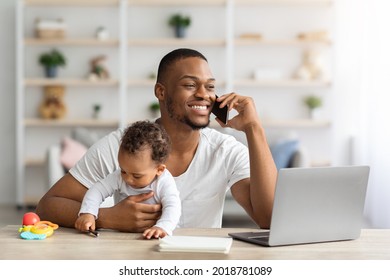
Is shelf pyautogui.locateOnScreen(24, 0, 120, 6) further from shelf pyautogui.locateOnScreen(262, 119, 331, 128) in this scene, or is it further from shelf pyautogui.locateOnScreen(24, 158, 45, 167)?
shelf pyautogui.locateOnScreen(262, 119, 331, 128)

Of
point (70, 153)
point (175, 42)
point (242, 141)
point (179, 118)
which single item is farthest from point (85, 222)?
point (175, 42)

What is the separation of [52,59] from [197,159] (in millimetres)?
5104

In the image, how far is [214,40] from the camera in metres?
7.18

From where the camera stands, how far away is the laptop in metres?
1.73

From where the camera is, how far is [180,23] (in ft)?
23.9

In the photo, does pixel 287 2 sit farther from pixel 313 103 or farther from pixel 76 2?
pixel 76 2

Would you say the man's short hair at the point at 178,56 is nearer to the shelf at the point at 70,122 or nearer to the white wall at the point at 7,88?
the shelf at the point at 70,122

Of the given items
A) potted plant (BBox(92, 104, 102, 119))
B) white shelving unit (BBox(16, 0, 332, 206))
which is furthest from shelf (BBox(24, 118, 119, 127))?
potted plant (BBox(92, 104, 102, 119))

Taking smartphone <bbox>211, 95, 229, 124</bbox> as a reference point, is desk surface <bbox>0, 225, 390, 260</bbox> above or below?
below

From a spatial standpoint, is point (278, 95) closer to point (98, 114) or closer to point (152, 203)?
point (98, 114)

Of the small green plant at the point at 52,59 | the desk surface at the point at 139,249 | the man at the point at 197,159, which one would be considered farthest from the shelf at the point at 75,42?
the desk surface at the point at 139,249

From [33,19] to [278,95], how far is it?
8.66ft

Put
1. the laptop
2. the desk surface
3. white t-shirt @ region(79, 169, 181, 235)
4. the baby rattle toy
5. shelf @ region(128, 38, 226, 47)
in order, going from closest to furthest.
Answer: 1. the desk surface
2. the laptop
3. the baby rattle toy
4. white t-shirt @ region(79, 169, 181, 235)
5. shelf @ region(128, 38, 226, 47)

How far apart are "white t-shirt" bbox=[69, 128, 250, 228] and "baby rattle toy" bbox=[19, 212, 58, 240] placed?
17.4 inches
